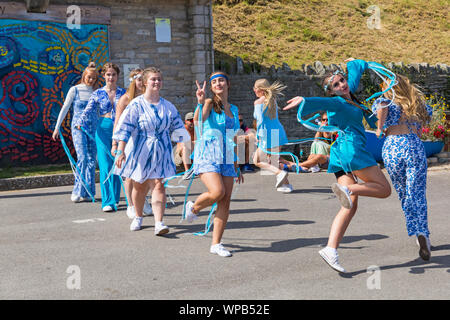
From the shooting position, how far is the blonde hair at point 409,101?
5.47 meters

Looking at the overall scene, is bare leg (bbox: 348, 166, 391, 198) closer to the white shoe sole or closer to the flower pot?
the white shoe sole

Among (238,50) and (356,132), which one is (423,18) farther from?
(356,132)

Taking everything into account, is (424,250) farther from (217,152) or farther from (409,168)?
(217,152)

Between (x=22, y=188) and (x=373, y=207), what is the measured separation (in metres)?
6.54

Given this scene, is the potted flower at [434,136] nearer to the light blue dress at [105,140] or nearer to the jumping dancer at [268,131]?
the jumping dancer at [268,131]

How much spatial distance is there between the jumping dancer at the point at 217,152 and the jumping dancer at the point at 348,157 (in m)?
0.98

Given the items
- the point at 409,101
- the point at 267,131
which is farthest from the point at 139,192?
the point at 267,131

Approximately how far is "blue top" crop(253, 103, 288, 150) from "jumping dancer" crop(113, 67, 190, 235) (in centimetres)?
317

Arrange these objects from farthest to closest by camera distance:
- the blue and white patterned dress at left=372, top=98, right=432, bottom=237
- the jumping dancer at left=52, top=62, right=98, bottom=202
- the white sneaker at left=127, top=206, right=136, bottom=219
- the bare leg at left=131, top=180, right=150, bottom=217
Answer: the jumping dancer at left=52, top=62, right=98, bottom=202, the white sneaker at left=127, top=206, right=136, bottom=219, the bare leg at left=131, top=180, right=150, bottom=217, the blue and white patterned dress at left=372, top=98, right=432, bottom=237

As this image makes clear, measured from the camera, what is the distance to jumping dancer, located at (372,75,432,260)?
546 cm

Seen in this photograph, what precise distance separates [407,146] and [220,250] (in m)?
1.99


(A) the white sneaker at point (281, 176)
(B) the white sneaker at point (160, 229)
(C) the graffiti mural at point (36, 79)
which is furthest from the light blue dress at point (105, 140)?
(C) the graffiti mural at point (36, 79)

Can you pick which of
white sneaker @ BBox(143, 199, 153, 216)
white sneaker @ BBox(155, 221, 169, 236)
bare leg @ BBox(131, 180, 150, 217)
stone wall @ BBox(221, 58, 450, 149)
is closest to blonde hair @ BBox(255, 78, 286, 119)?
white sneaker @ BBox(143, 199, 153, 216)

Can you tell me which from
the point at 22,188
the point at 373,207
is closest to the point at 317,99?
the point at 373,207
